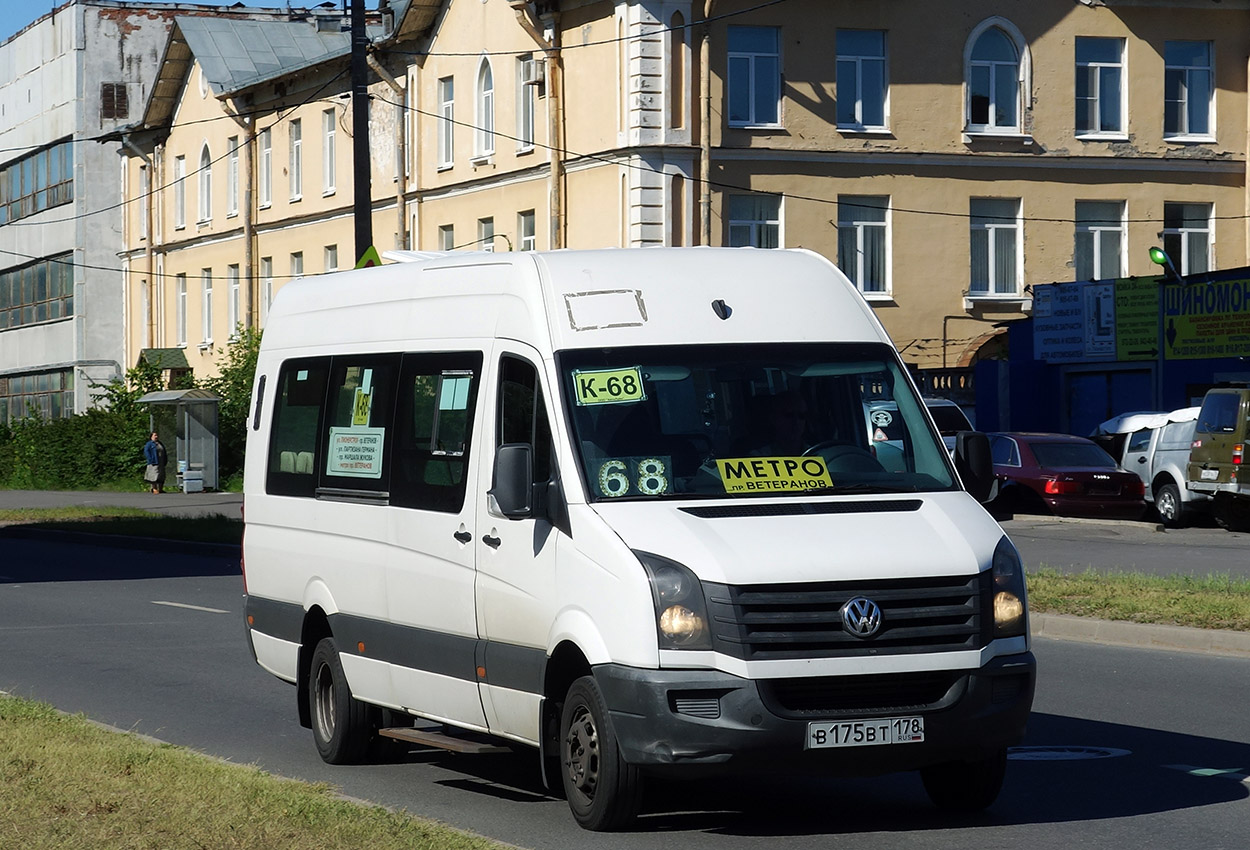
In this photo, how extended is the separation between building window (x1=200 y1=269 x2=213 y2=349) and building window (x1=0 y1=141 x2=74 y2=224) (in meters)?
11.3

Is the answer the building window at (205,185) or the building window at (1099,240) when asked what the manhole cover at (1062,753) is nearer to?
the building window at (1099,240)

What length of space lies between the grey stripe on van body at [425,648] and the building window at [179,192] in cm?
5106

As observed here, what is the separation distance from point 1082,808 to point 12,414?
69.4 m

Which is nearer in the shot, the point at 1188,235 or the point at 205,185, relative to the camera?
the point at 1188,235

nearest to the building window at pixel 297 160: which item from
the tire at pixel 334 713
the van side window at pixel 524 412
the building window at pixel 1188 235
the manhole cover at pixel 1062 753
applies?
the building window at pixel 1188 235

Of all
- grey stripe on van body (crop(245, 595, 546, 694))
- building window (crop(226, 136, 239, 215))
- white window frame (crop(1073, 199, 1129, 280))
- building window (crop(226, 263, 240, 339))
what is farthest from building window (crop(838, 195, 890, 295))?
grey stripe on van body (crop(245, 595, 546, 694))

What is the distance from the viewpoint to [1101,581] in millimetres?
17297

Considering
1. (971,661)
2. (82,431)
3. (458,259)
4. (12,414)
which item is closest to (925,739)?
(971,661)

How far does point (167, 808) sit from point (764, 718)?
229cm

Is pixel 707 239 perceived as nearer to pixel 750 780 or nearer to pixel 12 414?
pixel 750 780

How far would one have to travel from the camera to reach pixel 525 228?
41.6m

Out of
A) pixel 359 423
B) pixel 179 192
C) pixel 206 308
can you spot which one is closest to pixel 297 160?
pixel 206 308

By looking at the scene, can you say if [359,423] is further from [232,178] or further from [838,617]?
[232,178]

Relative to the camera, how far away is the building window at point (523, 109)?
40875mm
